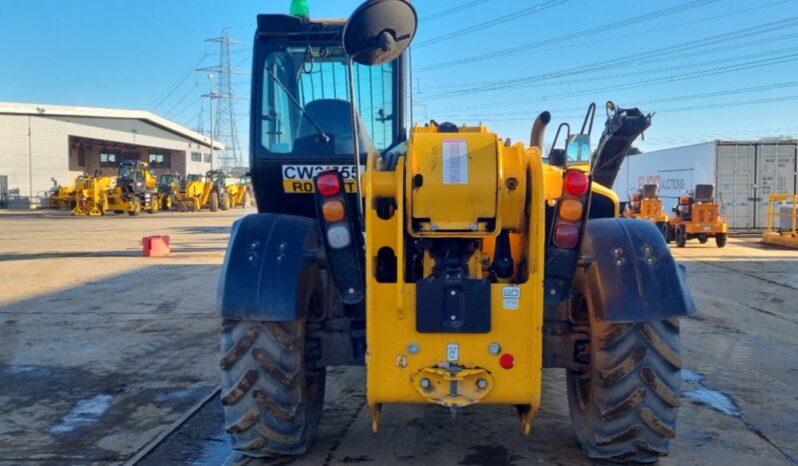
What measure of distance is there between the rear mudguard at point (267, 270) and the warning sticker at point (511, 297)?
1148mm

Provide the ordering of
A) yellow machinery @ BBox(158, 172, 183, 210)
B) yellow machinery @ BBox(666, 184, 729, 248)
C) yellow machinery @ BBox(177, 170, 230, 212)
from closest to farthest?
yellow machinery @ BBox(666, 184, 729, 248)
yellow machinery @ BBox(177, 170, 230, 212)
yellow machinery @ BBox(158, 172, 183, 210)

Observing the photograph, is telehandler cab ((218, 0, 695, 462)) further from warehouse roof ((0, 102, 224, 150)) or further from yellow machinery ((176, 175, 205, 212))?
warehouse roof ((0, 102, 224, 150))

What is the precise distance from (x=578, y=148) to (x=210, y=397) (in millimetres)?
3461

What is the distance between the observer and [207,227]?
1133 inches

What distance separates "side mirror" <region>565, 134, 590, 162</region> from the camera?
509 centimetres

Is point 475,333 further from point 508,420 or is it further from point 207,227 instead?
point 207,227

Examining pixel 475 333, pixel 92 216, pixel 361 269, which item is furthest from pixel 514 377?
pixel 92 216

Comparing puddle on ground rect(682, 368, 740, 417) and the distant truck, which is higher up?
the distant truck

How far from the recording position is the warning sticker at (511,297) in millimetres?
3646

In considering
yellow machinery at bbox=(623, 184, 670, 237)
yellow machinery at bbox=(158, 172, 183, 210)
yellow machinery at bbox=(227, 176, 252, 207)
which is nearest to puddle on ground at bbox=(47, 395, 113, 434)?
yellow machinery at bbox=(623, 184, 670, 237)

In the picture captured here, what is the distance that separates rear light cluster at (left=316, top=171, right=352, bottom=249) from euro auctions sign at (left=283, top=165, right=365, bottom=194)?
148 centimetres

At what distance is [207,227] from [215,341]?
2146 centimetres

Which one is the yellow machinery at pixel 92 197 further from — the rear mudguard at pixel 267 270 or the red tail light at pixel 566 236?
the red tail light at pixel 566 236

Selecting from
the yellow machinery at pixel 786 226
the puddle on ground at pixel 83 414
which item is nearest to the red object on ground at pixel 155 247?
the puddle on ground at pixel 83 414
